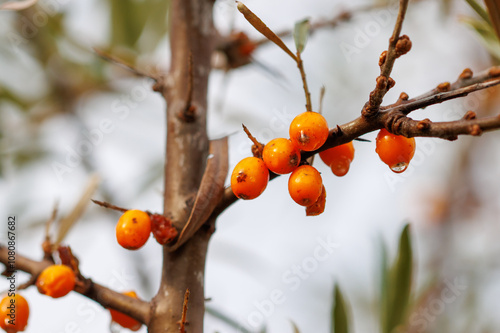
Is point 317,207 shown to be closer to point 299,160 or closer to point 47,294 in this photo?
point 299,160

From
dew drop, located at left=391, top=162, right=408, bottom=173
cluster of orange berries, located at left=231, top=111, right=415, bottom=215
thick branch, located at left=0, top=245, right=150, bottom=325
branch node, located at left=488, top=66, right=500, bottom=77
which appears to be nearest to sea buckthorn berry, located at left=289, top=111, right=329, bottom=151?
cluster of orange berries, located at left=231, top=111, right=415, bottom=215

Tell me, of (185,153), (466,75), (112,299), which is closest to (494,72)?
(466,75)

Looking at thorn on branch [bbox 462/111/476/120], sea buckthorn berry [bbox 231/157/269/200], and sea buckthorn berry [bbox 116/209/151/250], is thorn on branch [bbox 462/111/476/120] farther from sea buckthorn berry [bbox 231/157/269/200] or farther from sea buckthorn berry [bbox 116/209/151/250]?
sea buckthorn berry [bbox 116/209/151/250]

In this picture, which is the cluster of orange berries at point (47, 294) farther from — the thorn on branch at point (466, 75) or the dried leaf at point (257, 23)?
the thorn on branch at point (466, 75)

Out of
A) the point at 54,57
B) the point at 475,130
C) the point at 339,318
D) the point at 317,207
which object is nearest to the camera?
the point at 475,130


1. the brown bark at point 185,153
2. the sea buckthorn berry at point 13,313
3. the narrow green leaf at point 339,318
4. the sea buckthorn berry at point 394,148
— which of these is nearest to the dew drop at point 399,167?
the sea buckthorn berry at point 394,148

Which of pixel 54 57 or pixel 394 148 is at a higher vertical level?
pixel 54 57

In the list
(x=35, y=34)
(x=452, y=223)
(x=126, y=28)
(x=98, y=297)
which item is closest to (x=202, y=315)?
(x=98, y=297)
